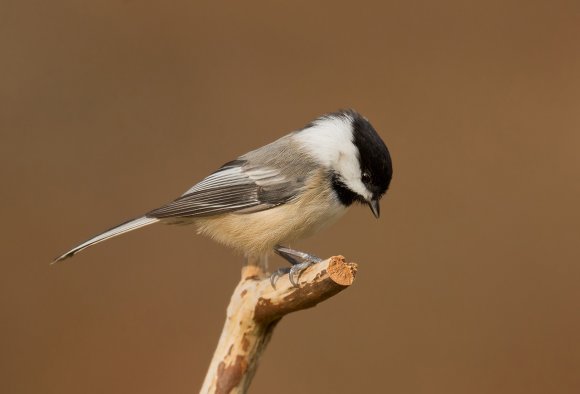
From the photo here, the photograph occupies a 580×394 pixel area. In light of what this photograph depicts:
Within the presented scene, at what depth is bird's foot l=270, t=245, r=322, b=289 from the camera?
3.35 ft

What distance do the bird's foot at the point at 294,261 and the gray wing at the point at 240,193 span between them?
0.30ft

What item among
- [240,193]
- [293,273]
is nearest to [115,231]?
[240,193]

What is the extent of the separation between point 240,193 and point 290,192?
106mm

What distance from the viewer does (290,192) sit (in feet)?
3.96

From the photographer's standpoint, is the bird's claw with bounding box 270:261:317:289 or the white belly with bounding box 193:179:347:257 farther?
the white belly with bounding box 193:179:347:257

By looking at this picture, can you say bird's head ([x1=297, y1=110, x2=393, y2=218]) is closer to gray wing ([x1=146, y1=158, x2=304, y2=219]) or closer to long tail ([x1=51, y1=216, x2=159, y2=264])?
gray wing ([x1=146, y1=158, x2=304, y2=219])

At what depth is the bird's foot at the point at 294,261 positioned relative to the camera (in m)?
1.02

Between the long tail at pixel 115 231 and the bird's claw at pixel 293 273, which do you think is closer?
the bird's claw at pixel 293 273

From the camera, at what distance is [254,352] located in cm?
112

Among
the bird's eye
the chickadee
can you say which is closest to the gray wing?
the chickadee

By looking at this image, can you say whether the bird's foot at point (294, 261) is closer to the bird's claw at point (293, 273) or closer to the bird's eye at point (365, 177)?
the bird's claw at point (293, 273)

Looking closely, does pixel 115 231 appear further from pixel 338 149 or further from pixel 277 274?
pixel 338 149

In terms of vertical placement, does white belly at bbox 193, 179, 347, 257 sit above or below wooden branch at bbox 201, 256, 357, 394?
above

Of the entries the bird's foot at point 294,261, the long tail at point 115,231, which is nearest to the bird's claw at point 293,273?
the bird's foot at point 294,261
